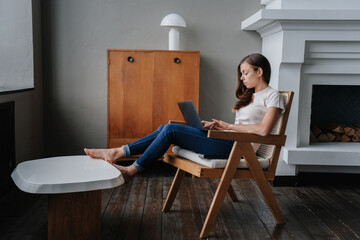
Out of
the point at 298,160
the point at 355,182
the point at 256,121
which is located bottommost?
the point at 355,182

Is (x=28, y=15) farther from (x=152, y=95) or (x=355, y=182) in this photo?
(x=355, y=182)

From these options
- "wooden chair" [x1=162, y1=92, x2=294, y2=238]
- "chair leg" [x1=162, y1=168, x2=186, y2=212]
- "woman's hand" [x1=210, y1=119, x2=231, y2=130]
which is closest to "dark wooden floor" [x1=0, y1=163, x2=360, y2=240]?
"chair leg" [x1=162, y1=168, x2=186, y2=212]

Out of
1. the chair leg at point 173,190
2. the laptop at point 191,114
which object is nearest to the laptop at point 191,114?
the laptop at point 191,114

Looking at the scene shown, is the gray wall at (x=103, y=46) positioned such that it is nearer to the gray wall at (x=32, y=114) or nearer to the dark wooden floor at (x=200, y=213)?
the gray wall at (x=32, y=114)

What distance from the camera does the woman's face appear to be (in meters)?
2.42

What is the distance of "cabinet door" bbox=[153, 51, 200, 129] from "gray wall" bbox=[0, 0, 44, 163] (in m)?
1.08

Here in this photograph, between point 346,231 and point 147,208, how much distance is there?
4.19ft

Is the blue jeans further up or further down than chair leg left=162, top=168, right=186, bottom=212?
further up

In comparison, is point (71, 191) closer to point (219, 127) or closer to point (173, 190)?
point (173, 190)

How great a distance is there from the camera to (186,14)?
3.63 meters

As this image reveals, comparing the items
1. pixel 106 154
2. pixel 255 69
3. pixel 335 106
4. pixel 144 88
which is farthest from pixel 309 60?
pixel 106 154

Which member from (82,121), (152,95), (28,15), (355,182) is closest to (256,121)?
(152,95)

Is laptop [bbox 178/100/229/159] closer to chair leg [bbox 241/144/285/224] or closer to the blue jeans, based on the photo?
the blue jeans

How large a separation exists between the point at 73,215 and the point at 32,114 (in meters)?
1.74
